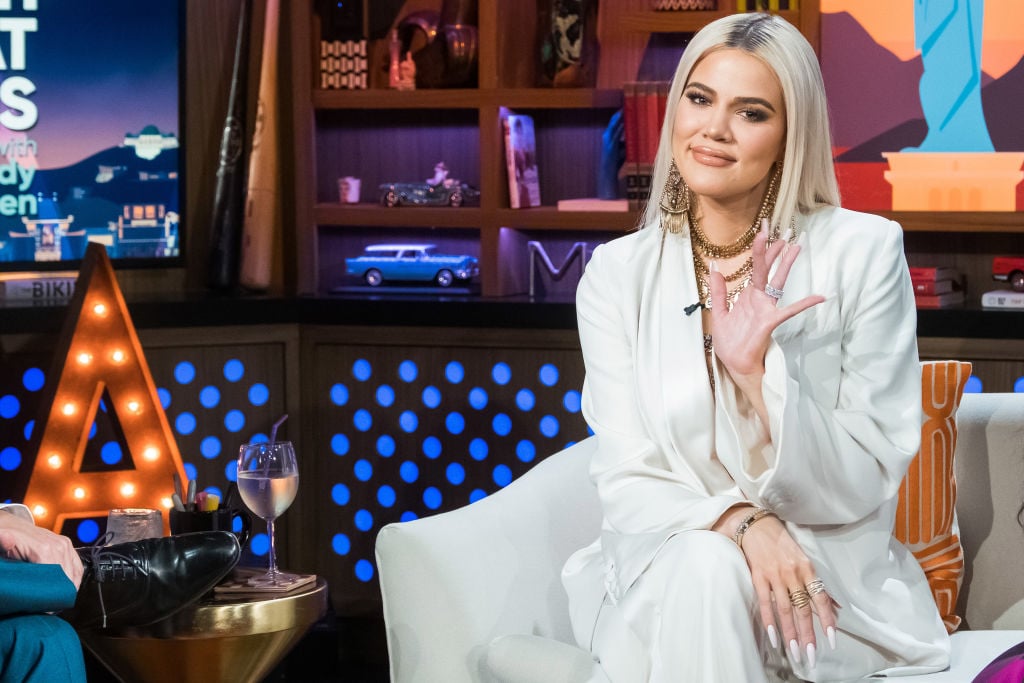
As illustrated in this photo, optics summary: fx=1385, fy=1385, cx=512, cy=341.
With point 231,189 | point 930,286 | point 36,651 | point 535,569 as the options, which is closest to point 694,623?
point 535,569

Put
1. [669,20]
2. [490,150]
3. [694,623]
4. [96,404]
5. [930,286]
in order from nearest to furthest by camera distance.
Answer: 1. [694,623]
2. [96,404]
3. [930,286]
4. [669,20]
5. [490,150]

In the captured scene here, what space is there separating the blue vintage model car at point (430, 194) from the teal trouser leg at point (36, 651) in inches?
87.1

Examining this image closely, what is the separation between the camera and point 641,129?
→ 3814 mm

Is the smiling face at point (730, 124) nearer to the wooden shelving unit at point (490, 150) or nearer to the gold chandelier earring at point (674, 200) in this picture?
the gold chandelier earring at point (674, 200)

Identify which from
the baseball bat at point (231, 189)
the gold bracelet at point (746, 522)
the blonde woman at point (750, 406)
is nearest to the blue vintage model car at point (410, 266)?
the baseball bat at point (231, 189)

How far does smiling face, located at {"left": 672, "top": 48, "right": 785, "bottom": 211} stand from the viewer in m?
2.09

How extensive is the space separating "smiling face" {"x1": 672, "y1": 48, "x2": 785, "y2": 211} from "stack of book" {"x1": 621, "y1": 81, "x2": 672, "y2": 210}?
1.65 meters

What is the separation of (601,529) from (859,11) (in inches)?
78.8

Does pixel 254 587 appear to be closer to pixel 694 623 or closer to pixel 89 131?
pixel 694 623

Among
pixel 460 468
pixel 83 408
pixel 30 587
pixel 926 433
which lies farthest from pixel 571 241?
pixel 30 587

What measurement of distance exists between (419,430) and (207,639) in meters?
1.44

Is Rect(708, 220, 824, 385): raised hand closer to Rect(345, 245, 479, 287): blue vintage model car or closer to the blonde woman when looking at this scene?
the blonde woman

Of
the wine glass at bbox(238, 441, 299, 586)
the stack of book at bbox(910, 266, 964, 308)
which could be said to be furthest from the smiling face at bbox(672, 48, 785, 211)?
the stack of book at bbox(910, 266, 964, 308)

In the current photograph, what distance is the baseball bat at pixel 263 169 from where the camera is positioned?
157 inches
